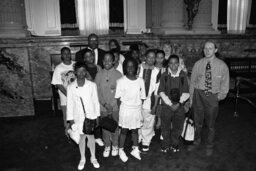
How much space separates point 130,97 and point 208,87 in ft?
4.23

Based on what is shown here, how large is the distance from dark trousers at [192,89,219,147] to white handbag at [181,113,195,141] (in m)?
0.10

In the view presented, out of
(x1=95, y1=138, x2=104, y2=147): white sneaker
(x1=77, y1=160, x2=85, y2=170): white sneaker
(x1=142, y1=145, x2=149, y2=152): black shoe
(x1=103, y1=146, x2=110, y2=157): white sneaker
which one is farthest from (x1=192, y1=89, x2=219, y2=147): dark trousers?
(x1=77, y1=160, x2=85, y2=170): white sneaker

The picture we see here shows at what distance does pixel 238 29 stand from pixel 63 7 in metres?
5.42

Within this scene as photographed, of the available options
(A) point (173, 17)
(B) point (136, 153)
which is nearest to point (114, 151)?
(B) point (136, 153)

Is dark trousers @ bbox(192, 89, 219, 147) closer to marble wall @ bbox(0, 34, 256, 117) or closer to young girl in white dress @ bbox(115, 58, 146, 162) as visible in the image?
young girl in white dress @ bbox(115, 58, 146, 162)

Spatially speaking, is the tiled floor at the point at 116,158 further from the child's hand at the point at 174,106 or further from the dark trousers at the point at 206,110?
the child's hand at the point at 174,106

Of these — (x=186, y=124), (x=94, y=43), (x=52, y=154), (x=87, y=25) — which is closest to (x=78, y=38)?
(x=87, y=25)

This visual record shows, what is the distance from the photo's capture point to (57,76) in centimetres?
407

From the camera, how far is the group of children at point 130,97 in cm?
342

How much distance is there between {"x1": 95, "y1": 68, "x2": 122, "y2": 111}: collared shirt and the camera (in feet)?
12.2

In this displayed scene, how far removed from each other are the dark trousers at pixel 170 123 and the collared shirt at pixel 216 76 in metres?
0.57

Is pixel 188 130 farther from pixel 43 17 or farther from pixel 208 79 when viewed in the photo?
pixel 43 17

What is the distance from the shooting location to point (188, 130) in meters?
4.22

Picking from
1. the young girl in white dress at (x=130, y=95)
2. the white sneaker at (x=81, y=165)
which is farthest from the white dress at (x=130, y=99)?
the white sneaker at (x=81, y=165)
